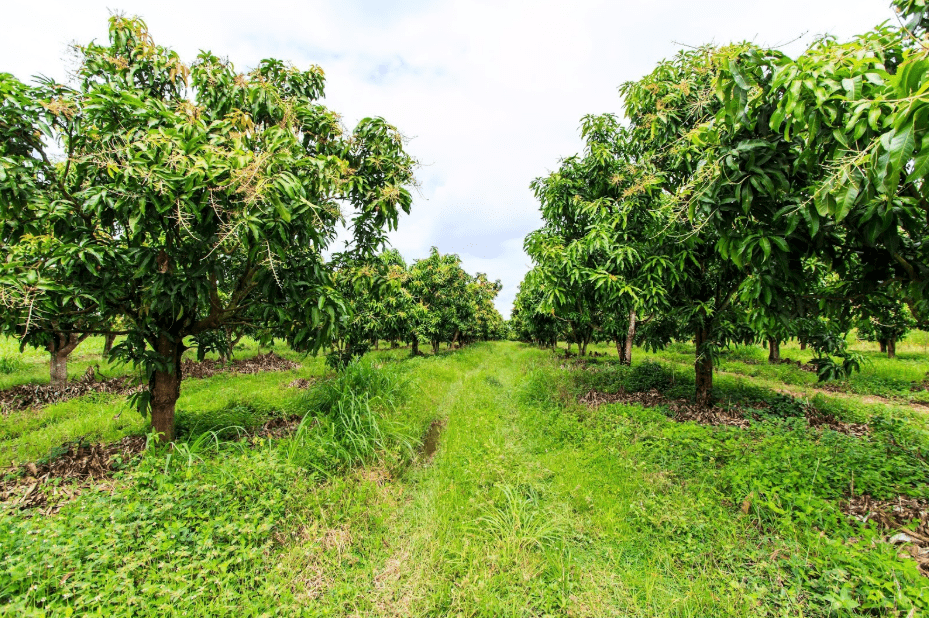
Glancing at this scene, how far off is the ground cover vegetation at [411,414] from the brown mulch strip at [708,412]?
9cm

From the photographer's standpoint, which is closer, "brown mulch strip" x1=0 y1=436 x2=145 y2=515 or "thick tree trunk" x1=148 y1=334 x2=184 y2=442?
"brown mulch strip" x1=0 y1=436 x2=145 y2=515

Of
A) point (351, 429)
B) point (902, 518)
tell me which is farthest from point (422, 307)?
point (902, 518)

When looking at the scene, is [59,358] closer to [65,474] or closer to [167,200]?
[65,474]

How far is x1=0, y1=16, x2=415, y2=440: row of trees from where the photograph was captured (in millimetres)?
3428

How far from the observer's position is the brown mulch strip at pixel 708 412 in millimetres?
6246

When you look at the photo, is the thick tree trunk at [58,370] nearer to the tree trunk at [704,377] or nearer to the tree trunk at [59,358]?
the tree trunk at [59,358]

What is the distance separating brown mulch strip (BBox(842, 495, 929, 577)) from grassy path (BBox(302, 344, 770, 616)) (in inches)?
45.1

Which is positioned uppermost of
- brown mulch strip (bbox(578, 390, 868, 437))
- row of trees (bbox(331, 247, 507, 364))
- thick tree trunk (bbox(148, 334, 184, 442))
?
row of trees (bbox(331, 247, 507, 364))

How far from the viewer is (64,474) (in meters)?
4.18

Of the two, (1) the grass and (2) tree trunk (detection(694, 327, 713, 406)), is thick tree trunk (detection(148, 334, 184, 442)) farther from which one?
(2) tree trunk (detection(694, 327, 713, 406))

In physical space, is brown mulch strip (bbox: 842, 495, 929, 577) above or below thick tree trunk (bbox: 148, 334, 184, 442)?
below

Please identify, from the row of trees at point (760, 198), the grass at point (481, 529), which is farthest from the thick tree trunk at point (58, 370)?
the row of trees at point (760, 198)

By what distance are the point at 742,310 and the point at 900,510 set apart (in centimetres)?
417

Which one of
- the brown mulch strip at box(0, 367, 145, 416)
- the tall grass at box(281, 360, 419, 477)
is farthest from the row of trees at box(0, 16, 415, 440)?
the brown mulch strip at box(0, 367, 145, 416)
